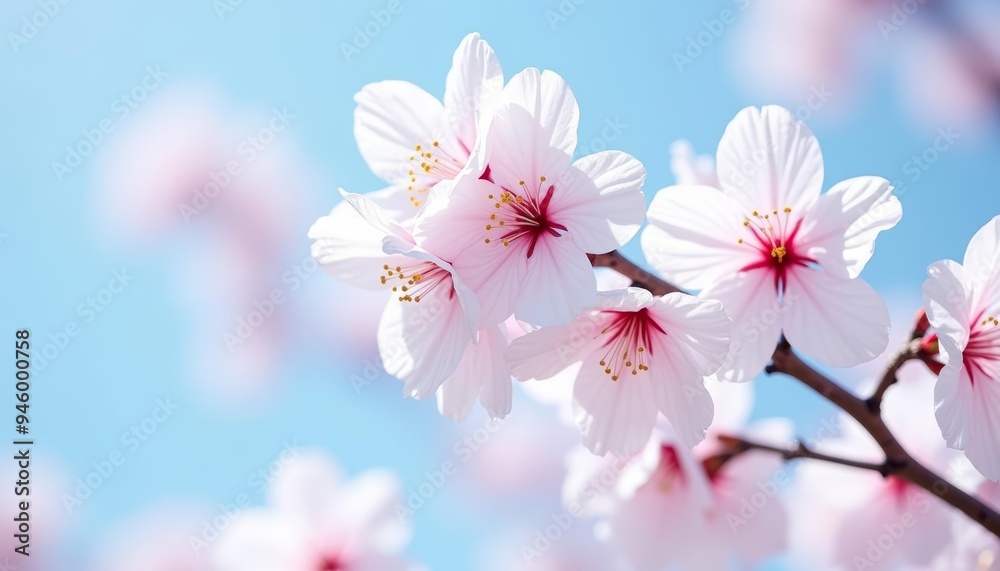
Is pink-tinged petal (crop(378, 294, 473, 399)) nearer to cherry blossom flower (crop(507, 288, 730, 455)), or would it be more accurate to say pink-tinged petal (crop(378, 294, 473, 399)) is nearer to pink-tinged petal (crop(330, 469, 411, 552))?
cherry blossom flower (crop(507, 288, 730, 455))

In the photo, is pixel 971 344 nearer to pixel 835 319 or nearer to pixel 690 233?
pixel 835 319

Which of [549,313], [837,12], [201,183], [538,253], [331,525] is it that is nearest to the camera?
[549,313]

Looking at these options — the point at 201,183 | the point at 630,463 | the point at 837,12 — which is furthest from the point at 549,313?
the point at 201,183

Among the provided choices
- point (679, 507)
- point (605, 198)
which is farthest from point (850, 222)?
point (679, 507)

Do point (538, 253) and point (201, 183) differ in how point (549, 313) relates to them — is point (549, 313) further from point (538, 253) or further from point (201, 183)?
point (201, 183)

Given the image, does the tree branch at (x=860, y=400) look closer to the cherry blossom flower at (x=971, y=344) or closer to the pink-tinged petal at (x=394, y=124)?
the cherry blossom flower at (x=971, y=344)

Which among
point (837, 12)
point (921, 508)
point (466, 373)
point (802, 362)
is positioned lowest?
point (921, 508)

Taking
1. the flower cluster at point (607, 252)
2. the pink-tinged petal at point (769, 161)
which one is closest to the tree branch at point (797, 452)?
the flower cluster at point (607, 252)
